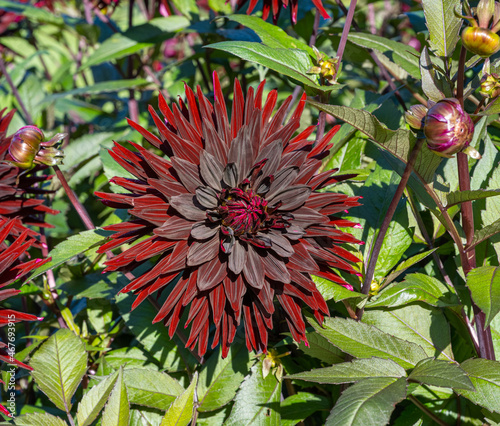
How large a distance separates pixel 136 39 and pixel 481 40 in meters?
0.88

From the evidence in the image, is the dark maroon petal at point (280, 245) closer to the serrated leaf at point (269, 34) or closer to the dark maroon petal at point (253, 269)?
the dark maroon petal at point (253, 269)

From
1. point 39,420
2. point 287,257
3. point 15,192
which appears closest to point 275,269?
point 287,257

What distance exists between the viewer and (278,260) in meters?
0.61

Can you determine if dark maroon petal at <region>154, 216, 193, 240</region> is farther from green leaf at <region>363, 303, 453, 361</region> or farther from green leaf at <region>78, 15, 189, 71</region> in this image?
green leaf at <region>78, 15, 189, 71</region>

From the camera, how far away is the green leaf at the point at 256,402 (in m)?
0.69

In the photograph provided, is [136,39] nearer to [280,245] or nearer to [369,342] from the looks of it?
[280,245]

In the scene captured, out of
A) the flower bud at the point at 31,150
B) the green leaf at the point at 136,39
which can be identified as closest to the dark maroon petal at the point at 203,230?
the flower bud at the point at 31,150

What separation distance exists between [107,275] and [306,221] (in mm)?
415

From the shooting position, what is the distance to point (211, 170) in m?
0.61

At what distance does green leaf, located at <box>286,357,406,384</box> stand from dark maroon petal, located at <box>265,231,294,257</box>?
141 mm

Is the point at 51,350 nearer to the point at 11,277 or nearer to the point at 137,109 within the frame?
the point at 11,277

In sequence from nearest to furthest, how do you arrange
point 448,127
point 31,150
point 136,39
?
1. point 448,127
2. point 31,150
3. point 136,39

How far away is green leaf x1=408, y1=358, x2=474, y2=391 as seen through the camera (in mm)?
497

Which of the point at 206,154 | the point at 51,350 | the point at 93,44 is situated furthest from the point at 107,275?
the point at 93,44
